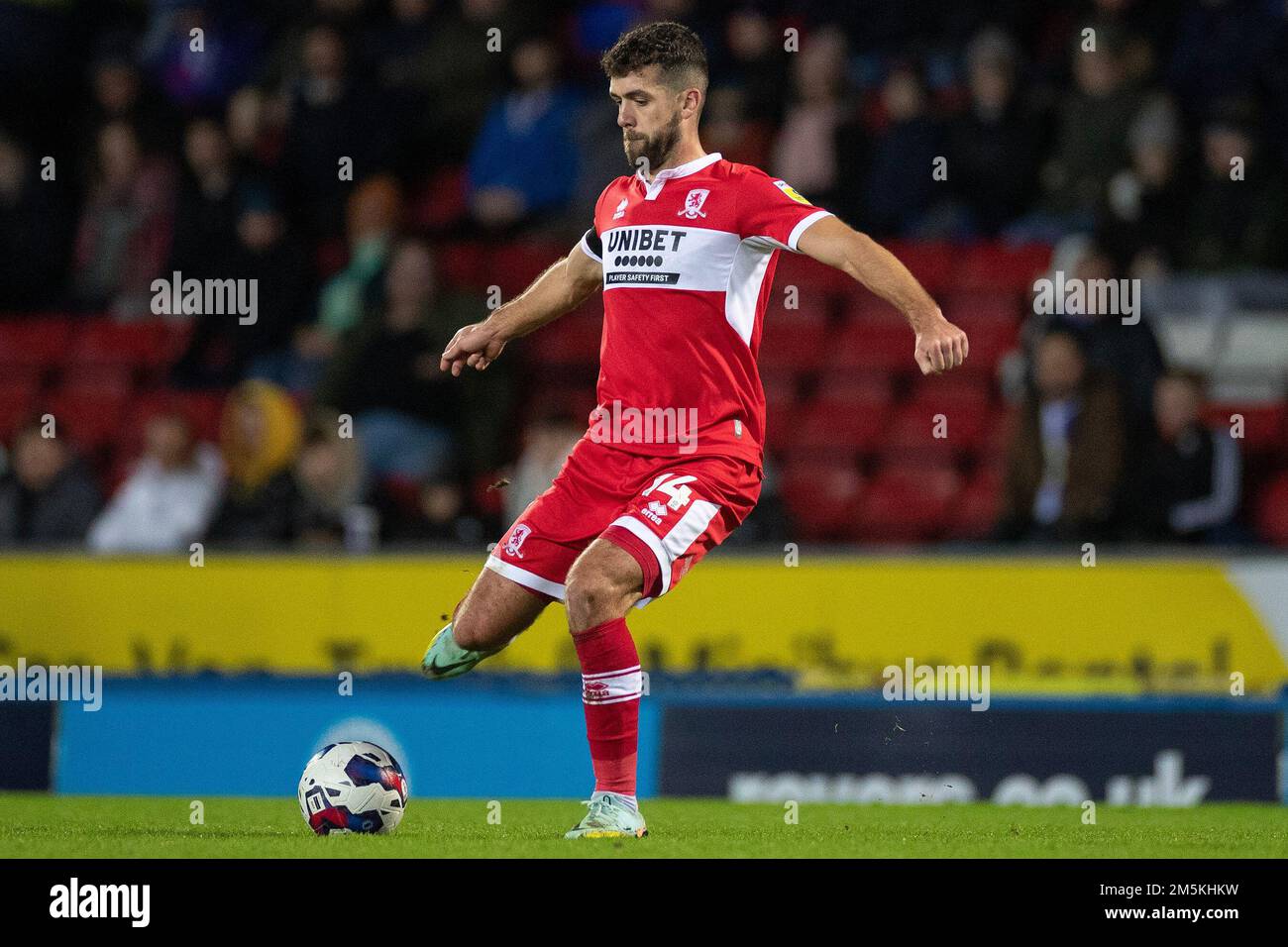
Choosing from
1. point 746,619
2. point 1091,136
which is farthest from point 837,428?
point 1091,136

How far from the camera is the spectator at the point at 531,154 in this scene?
45.2ft

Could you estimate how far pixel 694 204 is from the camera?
21.4 ft

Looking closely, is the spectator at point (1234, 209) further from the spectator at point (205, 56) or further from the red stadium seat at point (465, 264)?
the spectator at point (205, 56)

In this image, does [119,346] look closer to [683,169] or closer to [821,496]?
[821,496]

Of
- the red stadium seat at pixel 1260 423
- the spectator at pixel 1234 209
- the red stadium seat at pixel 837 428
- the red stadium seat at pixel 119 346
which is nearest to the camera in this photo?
the red stadium seat at pixel 1260 423

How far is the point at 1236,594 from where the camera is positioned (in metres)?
10.1

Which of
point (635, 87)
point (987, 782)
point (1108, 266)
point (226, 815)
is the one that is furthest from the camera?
point (1108, 266)

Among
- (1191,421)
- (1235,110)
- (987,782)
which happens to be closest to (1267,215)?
(1235,110)

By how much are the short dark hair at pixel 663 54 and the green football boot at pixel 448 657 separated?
1960mm

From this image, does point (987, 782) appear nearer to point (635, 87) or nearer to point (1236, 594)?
point (1236, 594)

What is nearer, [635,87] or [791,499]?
[635,87]

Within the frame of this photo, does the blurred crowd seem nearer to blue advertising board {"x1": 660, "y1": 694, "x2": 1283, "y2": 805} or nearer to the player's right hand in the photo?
blue advertising board {"x1": 660, "y1": 694, "x2": 1283, "y2": 805}

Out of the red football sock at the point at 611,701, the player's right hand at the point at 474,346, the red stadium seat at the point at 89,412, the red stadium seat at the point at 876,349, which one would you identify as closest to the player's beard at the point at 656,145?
the player's right hand at the point at 474,346

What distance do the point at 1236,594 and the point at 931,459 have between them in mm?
2478
